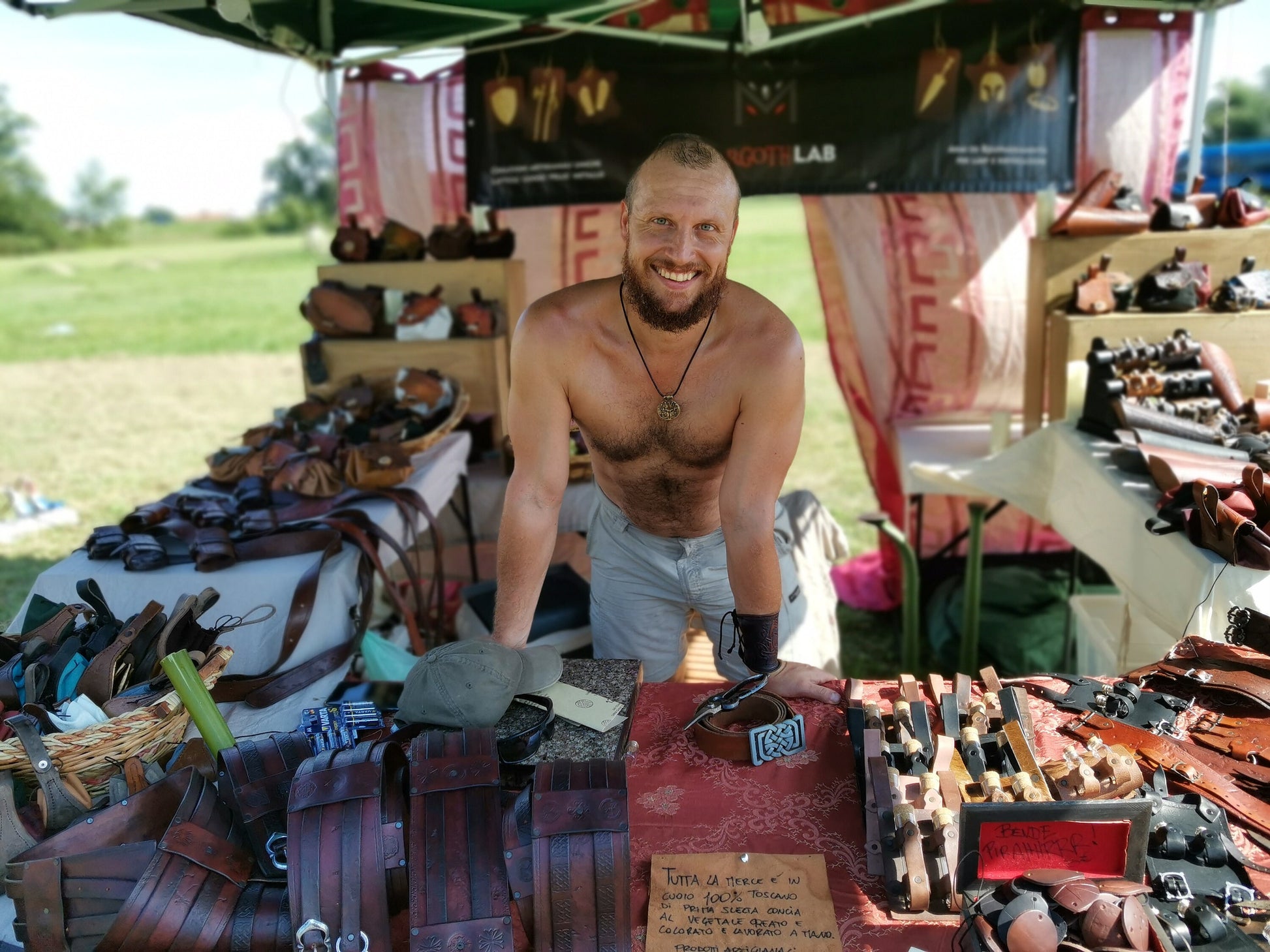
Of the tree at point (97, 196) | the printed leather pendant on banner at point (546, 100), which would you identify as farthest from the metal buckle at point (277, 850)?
the tree at point (97, 196)

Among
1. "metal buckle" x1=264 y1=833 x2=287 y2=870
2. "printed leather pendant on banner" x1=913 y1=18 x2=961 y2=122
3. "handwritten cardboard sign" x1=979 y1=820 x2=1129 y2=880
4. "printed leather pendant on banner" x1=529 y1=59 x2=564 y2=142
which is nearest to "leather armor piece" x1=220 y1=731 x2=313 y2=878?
"metal buckle" x1=264 y1=833 x2=287 y2=870

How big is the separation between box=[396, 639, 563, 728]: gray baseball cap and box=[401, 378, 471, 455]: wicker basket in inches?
66.8

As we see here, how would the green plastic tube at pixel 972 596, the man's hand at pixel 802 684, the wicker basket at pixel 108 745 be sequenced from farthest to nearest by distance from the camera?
the green plastic tube at pixel 972 596
the man's hand at pixel 802 684
the wicker basket at pixel 108 745

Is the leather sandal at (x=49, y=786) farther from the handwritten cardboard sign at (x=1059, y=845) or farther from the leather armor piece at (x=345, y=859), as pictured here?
the handwritten cardboard sign at (x=1059, y=845)

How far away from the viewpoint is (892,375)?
17.0 feet

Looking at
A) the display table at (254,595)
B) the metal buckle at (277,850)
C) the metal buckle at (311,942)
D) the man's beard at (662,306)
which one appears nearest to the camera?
the metal buckle at (311,942)

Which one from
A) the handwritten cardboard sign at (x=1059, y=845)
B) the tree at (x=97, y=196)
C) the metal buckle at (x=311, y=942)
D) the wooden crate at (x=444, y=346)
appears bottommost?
the metal buckle at (x=311, y=942)

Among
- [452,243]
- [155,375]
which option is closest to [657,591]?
[452,243]

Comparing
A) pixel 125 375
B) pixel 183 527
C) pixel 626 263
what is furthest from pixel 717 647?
pixel 125 375

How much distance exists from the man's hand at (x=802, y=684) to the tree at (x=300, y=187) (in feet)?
134

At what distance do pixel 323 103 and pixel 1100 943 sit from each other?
5.12 meters

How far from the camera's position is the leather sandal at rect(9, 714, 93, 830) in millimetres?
1605

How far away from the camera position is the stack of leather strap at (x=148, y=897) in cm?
138

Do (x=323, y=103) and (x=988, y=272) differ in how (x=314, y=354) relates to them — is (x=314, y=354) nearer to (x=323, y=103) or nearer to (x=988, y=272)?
(x=323, y=103)
